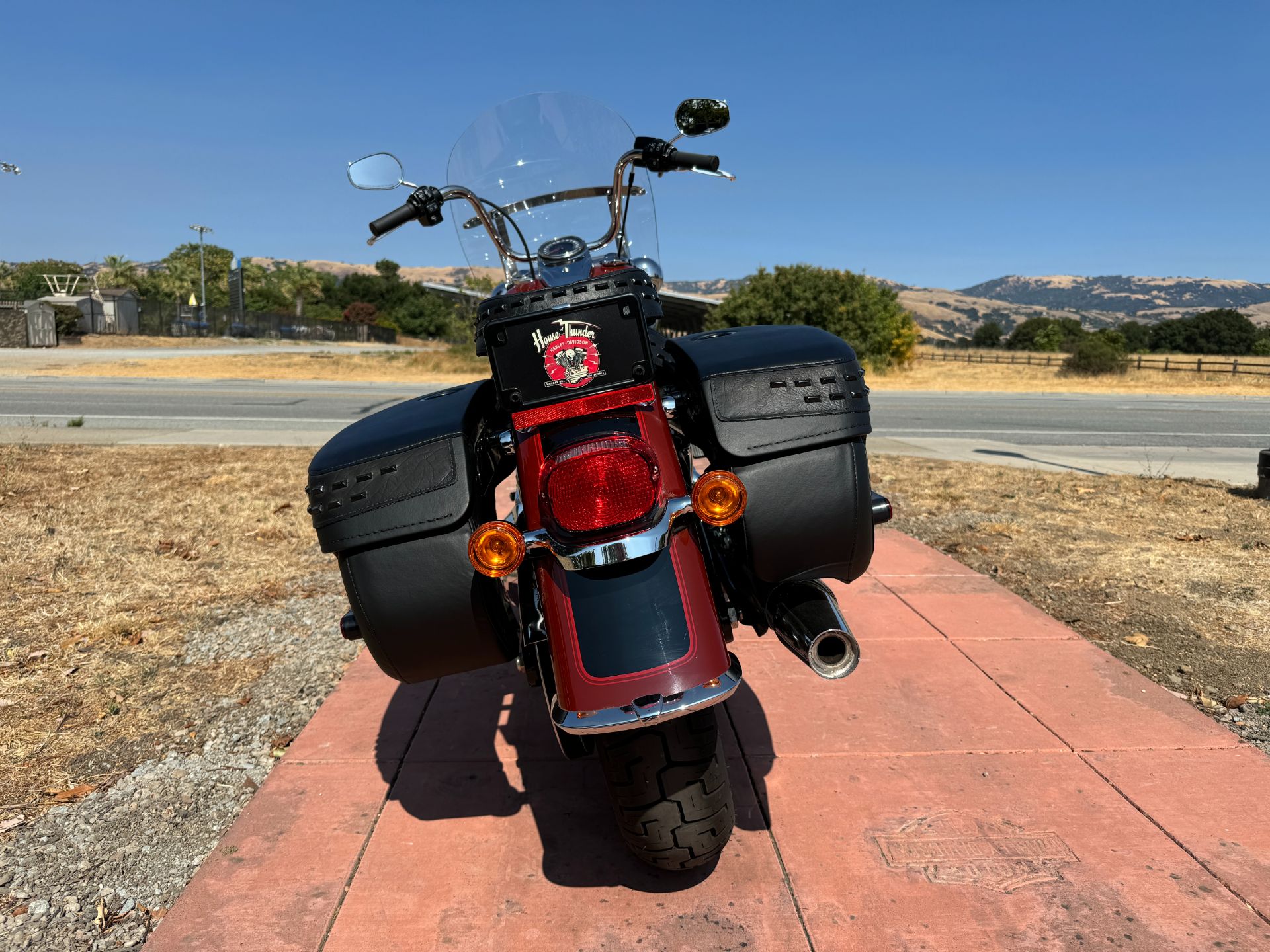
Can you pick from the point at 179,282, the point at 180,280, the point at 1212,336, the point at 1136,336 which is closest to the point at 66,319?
the point at 179,282

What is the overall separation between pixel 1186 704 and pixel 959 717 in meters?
0.88

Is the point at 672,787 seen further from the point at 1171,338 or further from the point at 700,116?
the point at 1171,338

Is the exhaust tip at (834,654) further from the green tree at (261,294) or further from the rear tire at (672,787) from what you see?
the green tree at (261,294)

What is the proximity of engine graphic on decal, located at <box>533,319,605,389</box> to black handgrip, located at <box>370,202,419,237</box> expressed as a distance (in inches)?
47.2

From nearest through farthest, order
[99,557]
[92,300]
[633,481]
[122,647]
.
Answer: [633,481] < [122,647] < [99,557] < [92,300]

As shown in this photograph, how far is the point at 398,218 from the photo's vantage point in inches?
116

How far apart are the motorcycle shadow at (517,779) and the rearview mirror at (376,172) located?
75.6 inches

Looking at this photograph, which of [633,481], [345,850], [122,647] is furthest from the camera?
[122,647]

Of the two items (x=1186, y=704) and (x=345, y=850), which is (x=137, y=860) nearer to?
(x=345, y=850)

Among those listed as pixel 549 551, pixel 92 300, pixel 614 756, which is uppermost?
pixel 92 300

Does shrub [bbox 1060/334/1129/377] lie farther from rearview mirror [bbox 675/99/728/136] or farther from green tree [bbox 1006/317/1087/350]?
green tree [bbox 1006/317/1087/350]

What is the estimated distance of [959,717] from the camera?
122 inches

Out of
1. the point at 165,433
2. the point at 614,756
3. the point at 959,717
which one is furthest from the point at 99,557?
the point at 165,433

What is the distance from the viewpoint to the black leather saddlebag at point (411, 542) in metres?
2.11
